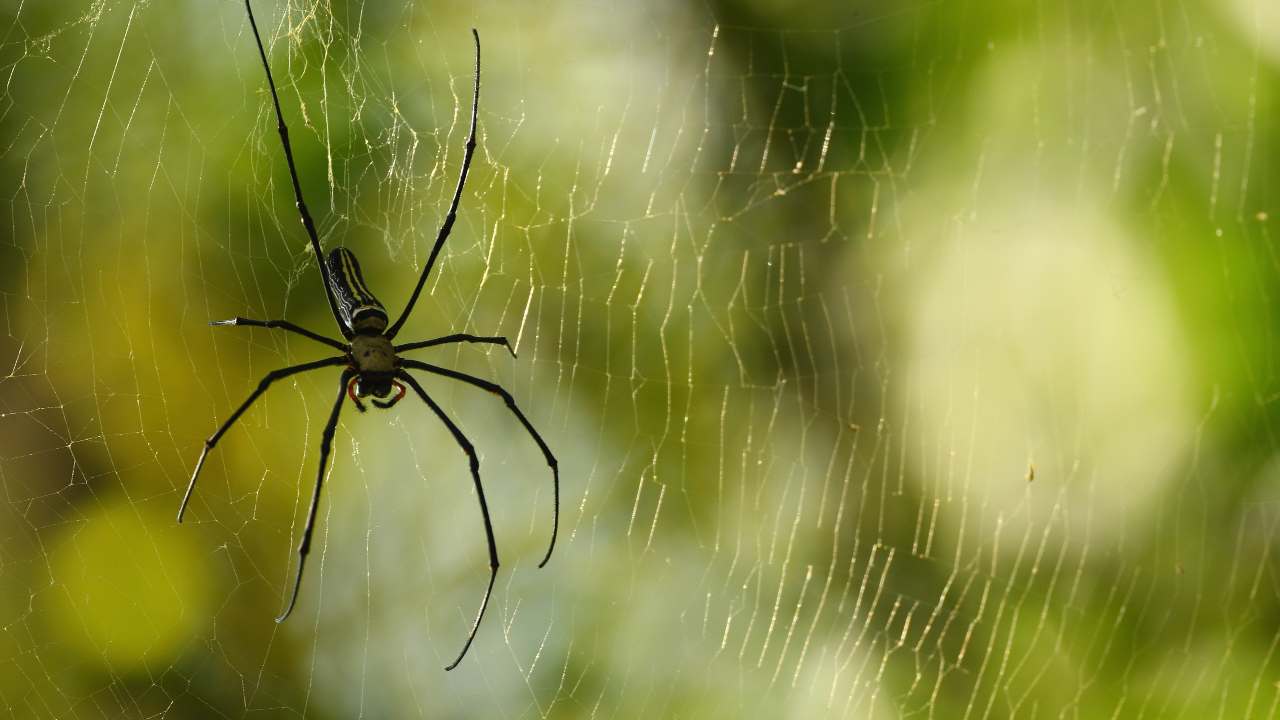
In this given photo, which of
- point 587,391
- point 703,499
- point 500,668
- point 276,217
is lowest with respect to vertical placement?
point 500,668

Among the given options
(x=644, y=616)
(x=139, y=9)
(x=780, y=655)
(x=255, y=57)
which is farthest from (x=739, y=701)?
(x=139, y=9)

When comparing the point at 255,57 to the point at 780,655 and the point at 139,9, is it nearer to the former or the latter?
the point at 139,9

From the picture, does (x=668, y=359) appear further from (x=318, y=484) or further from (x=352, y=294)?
(x=318, y=484)

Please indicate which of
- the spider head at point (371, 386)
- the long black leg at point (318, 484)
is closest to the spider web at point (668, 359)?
the spider head at point (371, 386)

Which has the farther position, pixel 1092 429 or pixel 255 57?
pixel 1092 429

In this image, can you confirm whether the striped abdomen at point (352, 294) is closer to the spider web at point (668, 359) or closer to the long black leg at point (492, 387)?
the long black leg at point (492, 387)

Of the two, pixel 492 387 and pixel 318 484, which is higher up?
pixel 492 387

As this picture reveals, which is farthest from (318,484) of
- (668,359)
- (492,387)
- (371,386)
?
(668,359)
